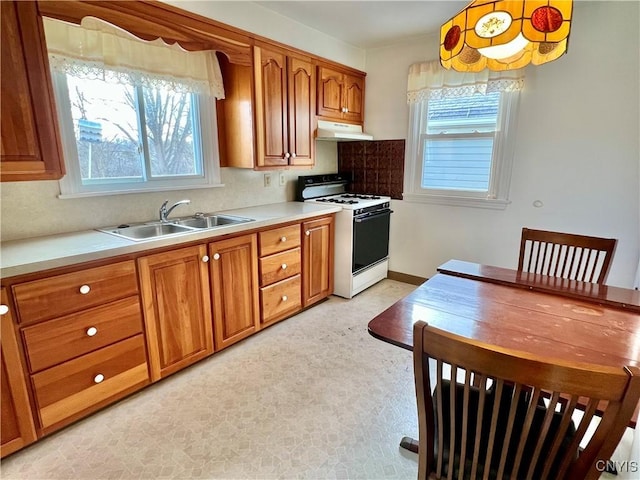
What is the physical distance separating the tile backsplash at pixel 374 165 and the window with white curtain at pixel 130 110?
65.6 inches

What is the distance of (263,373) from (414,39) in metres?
3.28

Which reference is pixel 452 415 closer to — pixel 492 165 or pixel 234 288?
pixel 234 288

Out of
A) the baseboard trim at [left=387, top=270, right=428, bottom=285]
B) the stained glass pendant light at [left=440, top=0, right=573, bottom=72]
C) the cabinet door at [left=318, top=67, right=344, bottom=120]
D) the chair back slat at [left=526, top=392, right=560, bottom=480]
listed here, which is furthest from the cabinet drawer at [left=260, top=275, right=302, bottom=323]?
the chair back slat at [left=526, top=392, right=560, bottom=480]

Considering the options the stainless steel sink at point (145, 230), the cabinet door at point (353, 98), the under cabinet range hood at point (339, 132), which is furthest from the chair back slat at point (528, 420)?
the cabinet door at point (353, 98)

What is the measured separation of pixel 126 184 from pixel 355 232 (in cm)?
190

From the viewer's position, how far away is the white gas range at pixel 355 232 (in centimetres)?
330

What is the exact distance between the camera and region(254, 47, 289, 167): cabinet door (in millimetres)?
2732

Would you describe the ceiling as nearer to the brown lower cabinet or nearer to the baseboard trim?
the brown lower cabinet

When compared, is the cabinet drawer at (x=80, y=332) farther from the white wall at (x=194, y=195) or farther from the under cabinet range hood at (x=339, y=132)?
the under cabinet range hood at (x=339, y=132)

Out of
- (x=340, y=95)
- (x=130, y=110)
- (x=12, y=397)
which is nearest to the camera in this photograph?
(x=12, y=397)

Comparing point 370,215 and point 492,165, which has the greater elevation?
point 492,165

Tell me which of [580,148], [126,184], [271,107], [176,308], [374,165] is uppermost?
[271,107]

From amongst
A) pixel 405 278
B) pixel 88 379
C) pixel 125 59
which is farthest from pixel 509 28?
pixel 405 278

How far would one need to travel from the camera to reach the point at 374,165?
12.8ft
